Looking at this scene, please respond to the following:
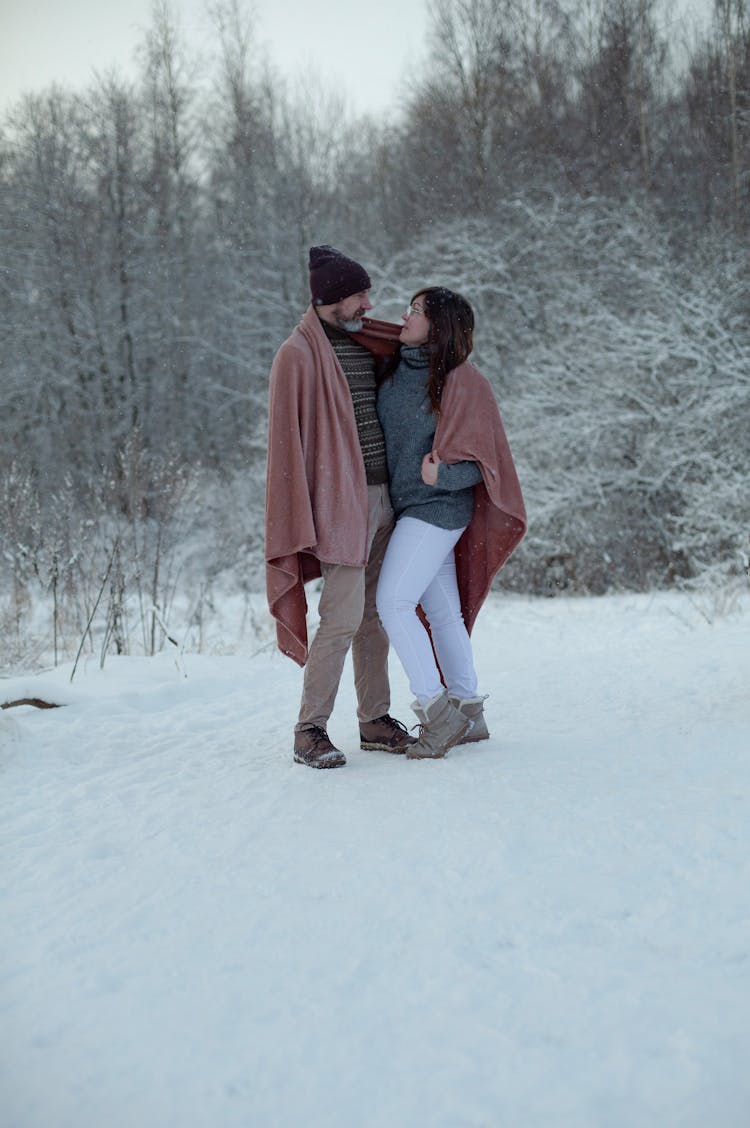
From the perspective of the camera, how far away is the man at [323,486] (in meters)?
3.46

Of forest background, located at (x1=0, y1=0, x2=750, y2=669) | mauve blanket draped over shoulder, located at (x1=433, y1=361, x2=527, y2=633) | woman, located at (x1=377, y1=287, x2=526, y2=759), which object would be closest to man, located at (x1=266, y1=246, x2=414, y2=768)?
woman, located at (x1=377, y1=287, x2=526, y2=759)

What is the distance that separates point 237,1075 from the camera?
5.17 ft

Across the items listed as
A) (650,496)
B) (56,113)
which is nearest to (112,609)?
(650,496)

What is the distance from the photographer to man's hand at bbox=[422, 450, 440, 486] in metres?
3.54

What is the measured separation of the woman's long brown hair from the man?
0.24 m

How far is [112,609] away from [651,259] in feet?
36.2

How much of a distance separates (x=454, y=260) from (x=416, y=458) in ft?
44.6

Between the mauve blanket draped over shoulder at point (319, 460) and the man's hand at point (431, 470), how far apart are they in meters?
0.03

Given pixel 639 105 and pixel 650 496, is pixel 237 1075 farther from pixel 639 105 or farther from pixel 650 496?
pixel 639 105

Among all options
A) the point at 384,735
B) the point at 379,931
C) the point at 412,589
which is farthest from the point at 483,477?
the point at 379,931

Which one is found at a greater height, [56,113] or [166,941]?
[56,113]

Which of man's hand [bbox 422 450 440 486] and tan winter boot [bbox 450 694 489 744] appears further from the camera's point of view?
tan winter boot [bbox 450 694 489 744]

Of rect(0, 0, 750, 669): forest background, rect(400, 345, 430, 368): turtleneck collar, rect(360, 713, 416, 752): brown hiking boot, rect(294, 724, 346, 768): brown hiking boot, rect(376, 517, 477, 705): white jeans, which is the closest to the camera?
rect(294, 724, 346, 768): brown hiking boot

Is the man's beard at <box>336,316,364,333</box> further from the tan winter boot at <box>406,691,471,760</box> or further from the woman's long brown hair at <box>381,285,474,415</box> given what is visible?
the tan winter boot at <box>406,691,471,760</box>
